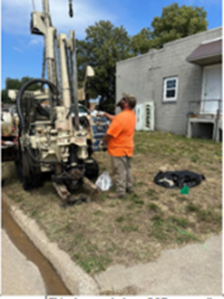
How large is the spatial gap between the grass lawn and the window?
8.18 metres

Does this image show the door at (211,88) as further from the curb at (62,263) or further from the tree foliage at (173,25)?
the tree foliage at (173,25)

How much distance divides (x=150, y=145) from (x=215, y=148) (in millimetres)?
2391

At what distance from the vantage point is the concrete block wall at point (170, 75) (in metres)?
11.4

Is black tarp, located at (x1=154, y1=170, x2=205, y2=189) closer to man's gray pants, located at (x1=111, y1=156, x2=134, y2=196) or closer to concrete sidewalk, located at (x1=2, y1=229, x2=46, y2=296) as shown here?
man's gray pants, located at (x1=111, y1=156, x2=134, y2=196)

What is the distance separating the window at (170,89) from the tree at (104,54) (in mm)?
12852

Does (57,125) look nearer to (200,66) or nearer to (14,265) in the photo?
(14,265)

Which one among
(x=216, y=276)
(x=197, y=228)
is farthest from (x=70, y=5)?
(x=216, y=276)

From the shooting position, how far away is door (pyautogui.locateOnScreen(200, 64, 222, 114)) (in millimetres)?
10602

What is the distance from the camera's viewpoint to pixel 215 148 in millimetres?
8258

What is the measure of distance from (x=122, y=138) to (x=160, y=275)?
215 centimetres

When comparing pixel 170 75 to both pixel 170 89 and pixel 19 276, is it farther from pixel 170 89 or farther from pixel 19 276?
pixel 19 276

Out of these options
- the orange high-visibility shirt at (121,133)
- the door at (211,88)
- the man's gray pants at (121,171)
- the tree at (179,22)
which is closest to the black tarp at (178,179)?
the man's gray pants at (121,171)

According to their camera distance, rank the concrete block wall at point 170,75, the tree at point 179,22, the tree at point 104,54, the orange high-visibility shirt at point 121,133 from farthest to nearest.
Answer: the tree at point 104,54
the tree at point 179,22
the concrete block wall at point 170,75
the orange high-visibility shirt at point 121,133

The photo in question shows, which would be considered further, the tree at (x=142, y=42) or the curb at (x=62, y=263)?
the tree at (x=142, y=42)
